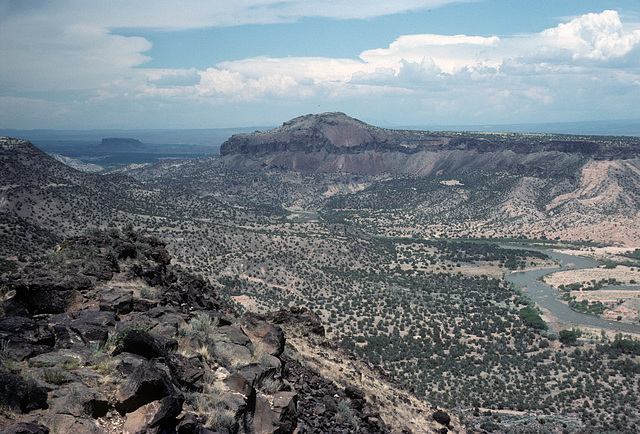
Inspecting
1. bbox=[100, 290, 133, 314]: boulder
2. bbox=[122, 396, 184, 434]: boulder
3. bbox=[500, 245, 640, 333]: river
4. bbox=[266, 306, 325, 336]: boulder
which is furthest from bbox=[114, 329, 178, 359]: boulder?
bbox=[500, 245, 640, 333]: river

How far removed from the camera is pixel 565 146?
143875mm

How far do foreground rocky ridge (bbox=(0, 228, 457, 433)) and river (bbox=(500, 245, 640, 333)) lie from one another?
1761 inches

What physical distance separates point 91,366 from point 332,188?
531 ft

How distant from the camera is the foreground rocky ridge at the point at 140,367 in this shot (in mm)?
8422

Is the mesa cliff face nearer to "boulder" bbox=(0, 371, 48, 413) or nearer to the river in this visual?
the river

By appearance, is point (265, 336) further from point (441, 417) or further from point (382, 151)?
point (382, 151)

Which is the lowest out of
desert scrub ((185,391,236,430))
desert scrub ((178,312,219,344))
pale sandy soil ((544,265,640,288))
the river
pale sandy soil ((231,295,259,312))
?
the river

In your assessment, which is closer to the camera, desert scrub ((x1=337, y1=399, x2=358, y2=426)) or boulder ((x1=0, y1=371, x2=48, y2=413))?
boulder ((x1=0, y1=371, x2=48, y2=413))

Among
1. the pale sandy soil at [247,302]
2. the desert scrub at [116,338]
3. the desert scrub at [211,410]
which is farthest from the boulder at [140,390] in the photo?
the pale sandy soil at [247,302]

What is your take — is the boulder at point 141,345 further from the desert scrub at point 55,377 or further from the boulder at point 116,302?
the boulder at point 116,302

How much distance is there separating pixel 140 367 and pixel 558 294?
229 ft

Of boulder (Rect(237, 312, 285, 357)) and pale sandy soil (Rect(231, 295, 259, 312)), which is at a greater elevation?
boulder (Rect(237, 312, 285, 357))

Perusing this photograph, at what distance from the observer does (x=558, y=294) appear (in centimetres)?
6762

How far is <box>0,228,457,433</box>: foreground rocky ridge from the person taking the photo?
27.6 ft
